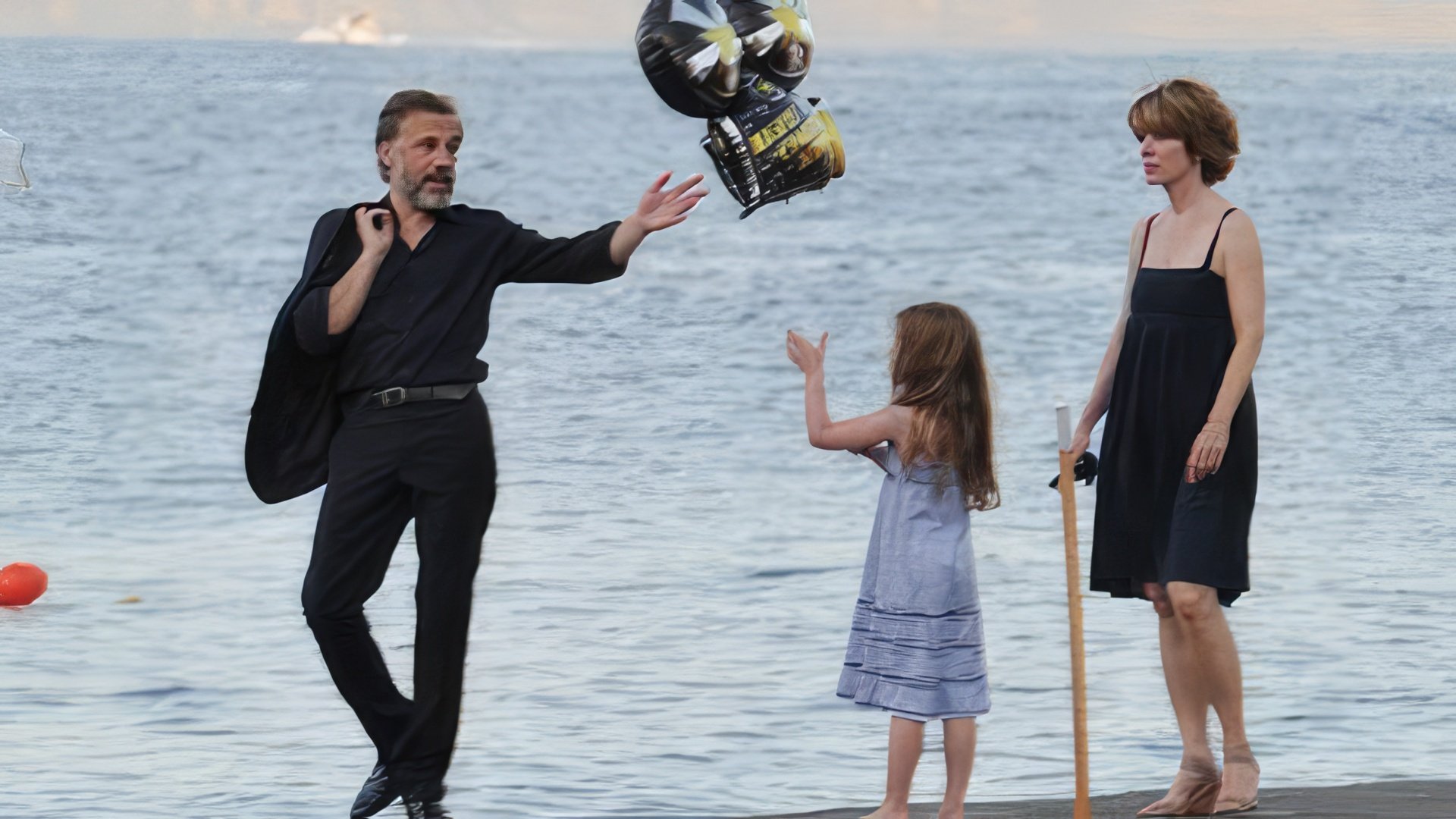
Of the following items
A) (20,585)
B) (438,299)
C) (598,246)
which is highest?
(598,246)

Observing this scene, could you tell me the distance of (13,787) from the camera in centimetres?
525

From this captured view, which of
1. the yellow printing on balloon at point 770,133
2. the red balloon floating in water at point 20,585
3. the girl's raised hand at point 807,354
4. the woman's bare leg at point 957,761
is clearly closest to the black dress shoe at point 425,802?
the woman's bare leg at point 957,761

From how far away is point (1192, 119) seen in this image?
4.66 m

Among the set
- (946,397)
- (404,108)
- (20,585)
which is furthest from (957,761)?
(20,585)

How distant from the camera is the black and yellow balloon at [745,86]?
188 inches

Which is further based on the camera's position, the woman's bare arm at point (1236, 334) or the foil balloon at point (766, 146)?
the foil balloon at point (766, 146)

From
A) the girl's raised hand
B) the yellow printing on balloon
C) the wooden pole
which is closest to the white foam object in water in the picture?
the yellow printing on balloon

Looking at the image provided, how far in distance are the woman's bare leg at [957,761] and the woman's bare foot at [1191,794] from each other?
44 cm

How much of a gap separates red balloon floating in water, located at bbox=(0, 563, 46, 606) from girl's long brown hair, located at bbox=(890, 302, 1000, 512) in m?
4.00

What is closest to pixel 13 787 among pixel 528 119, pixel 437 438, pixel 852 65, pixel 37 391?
pixel 437 438

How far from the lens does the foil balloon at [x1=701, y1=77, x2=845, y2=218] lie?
192 inches

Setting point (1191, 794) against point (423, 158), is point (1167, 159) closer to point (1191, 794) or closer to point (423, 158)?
point (1191, 794)

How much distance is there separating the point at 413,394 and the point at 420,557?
36 centimetres

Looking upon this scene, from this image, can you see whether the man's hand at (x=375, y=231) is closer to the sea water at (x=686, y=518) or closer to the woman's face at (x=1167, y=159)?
the sea water at (x=686, y=518)
